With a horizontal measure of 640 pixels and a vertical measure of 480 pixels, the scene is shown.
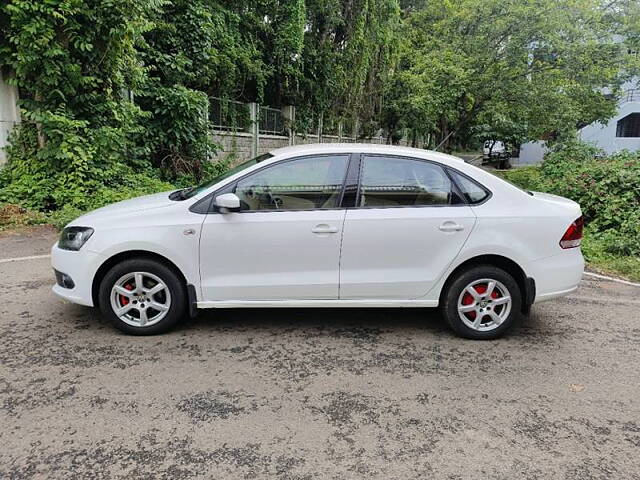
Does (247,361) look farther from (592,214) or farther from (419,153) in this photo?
(592,214)

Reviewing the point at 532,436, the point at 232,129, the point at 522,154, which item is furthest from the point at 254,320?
the point at 522,154

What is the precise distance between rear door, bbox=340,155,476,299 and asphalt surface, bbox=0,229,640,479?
513mm

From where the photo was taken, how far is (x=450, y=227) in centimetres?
393

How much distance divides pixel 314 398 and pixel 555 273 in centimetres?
233

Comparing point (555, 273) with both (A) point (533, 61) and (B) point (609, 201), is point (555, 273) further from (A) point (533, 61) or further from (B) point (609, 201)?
(A) point (533, 61)

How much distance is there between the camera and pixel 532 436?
9.19 feet

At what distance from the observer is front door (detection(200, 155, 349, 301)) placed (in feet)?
12.7

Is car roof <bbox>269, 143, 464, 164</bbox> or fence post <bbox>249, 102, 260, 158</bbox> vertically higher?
fence post <bbox>249, 102, 260, 158</bbox>

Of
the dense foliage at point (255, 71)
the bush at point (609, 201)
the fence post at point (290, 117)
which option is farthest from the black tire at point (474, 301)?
the fence post at point (290, 117)

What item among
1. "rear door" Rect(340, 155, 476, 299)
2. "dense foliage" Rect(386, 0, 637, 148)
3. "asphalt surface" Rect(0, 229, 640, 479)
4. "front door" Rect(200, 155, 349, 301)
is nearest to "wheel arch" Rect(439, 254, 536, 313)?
"rear door" Rect(340, 155, 476, 299)

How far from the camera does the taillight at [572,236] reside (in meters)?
3.99

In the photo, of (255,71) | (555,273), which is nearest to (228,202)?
(555,273)

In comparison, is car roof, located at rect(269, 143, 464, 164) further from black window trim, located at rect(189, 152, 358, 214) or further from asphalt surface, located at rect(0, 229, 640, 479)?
asphalt surface, located at rect(0, 229, 640, 479)

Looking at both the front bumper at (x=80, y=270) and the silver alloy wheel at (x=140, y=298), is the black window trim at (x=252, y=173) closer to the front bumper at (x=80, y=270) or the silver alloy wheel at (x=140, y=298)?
the silver alloy wheel at (x=140, y=298)
